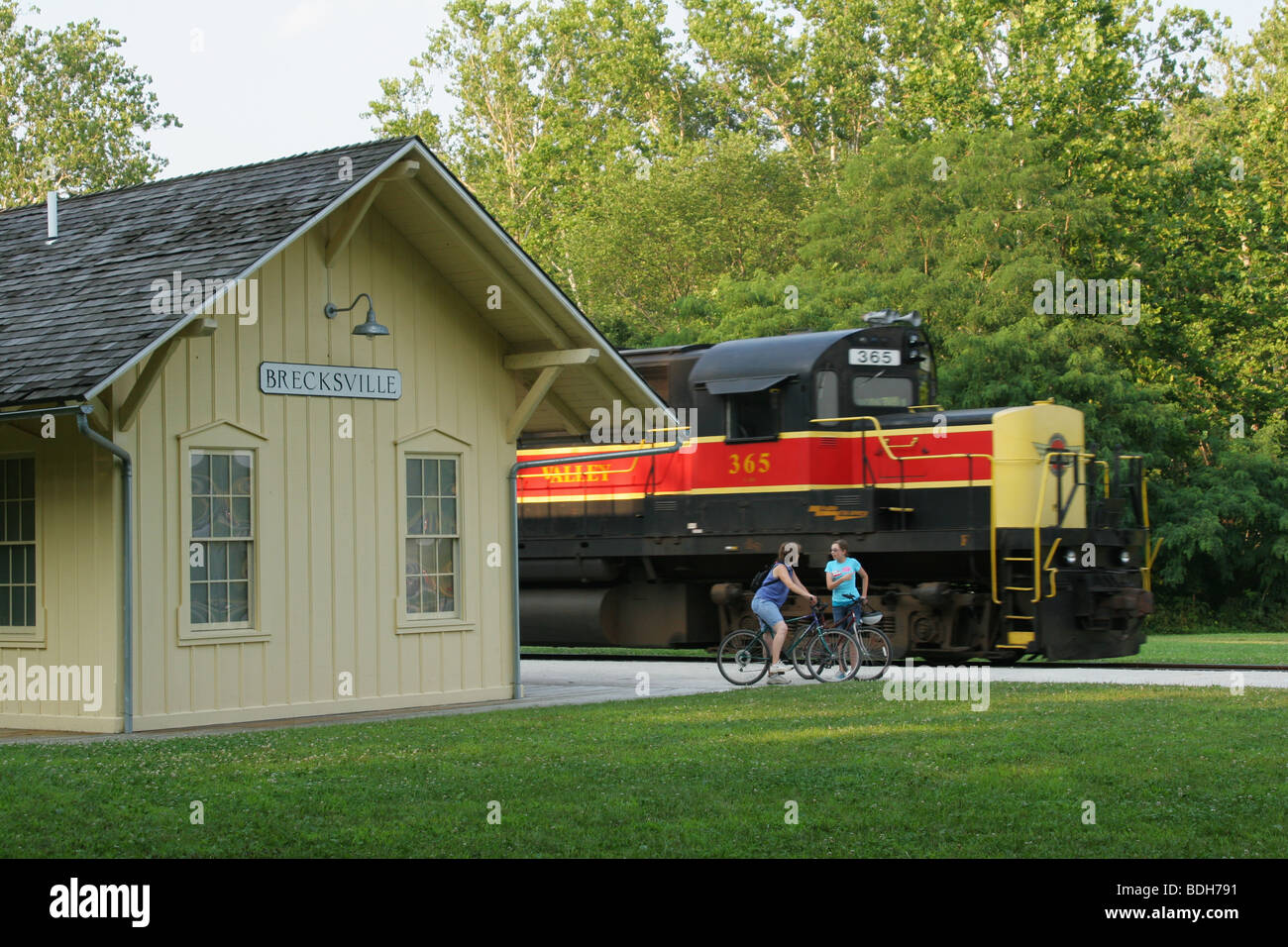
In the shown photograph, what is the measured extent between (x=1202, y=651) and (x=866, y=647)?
953cm

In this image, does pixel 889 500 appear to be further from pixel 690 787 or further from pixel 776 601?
pixel 690 787

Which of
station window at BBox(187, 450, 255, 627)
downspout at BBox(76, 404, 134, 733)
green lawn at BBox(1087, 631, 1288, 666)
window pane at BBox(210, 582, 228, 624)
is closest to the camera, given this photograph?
downspout at BBox(76, 404, 134, 733)

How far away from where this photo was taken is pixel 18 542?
48.0ft

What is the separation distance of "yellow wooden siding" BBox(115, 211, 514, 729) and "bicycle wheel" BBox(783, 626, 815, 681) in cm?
329

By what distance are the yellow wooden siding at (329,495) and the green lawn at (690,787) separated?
1517 mm

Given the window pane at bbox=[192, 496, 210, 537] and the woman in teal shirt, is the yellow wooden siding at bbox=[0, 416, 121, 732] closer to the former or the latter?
the window pane at bbox=[192, 496, 210, 537]

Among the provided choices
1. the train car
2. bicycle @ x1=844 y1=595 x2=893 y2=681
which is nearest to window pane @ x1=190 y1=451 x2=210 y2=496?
the train car

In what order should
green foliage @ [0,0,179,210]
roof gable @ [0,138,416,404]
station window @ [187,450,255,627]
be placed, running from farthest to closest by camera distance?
green foliage @ [0,0,179,210], station window @ [187,450,255,627], roof gable @ [0,138,416,404]

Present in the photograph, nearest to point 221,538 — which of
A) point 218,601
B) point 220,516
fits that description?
→ point 220,516

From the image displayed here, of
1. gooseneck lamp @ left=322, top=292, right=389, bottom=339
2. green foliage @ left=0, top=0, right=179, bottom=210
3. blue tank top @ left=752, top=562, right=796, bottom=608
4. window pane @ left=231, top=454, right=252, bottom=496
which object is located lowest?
blue tank top @ left=752, top=562, right=796, bottom=608

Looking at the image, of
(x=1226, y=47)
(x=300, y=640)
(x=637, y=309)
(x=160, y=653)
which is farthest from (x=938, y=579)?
(x=1226, y=47)

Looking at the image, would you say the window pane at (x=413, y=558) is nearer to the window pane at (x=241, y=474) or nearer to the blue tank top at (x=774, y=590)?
the window pane at (x=241, y=474)

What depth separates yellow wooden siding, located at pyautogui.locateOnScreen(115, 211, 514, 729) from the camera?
563 inches

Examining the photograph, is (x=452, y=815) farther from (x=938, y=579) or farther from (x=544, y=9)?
(x=544, y=9)
